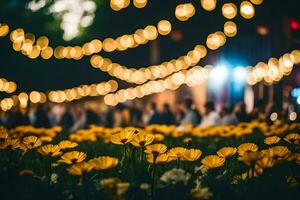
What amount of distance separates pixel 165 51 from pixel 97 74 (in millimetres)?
5441

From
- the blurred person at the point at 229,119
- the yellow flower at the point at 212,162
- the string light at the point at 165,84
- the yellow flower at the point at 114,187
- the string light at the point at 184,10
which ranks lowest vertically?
the yellow flower at the point at 114,187

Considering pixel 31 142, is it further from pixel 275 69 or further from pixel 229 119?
pixel 275 69

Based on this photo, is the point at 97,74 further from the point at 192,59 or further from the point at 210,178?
the point at 210,178

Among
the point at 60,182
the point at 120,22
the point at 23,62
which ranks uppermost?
the point at 120,22

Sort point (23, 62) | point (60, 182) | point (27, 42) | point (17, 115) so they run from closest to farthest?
point (60, 182) < point (17, 115) < point (27, 42) < point (23, 62)

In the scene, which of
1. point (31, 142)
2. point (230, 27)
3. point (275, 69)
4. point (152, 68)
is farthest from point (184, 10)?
point (152, 68)

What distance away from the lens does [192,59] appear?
19578 millimetres

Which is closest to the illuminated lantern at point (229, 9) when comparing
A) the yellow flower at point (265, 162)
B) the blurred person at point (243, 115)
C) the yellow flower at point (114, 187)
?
the blurred person at point (243, 115)

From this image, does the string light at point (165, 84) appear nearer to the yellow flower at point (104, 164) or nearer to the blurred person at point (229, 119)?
the blurred person at point (229, 119)

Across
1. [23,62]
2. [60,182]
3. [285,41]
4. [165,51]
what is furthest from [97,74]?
[60,182]

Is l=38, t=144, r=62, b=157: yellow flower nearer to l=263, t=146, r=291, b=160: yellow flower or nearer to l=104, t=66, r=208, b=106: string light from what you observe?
Result: l=263, t=146, r=291, b=160: yellow flower

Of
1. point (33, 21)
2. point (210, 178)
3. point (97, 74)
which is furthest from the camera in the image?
point (97, 74)

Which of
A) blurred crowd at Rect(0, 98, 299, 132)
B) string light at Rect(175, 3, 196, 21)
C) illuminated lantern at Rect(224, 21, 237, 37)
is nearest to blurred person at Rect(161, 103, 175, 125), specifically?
blurred crowd at Rect(0, 98, 299, 132)

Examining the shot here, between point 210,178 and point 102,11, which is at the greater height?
point 102,11
